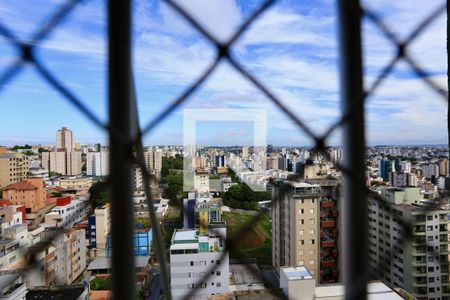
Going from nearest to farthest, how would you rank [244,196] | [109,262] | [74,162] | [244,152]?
[109,262], [244,196], [244,152], [74,162]

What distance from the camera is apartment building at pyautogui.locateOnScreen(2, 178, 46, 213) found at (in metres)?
1.69

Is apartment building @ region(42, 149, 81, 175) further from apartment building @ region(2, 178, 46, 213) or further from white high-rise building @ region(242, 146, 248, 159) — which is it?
white high-rise building @ region(242, 146, 248, 159)

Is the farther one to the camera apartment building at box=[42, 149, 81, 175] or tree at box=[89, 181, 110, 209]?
apartment building at box=[42, 149, 81, 175]

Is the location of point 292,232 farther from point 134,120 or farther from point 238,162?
point 134,120

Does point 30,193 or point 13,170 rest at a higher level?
point 13,170

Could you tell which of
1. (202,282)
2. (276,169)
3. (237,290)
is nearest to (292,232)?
(237,290)

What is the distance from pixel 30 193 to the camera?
6.22ft

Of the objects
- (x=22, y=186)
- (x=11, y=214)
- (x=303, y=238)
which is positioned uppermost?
(x=22, y=186)

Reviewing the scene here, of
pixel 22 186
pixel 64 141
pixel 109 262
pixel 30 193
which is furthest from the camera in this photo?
pixel 30 193

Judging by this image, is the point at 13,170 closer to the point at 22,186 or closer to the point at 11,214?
the point at 22,186

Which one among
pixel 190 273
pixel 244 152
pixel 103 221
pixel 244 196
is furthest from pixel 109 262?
pixel 190 273

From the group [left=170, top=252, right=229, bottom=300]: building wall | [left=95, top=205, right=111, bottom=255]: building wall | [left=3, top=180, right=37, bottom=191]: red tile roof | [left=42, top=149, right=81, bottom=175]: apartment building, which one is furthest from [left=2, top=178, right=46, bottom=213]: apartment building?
[left=95, top=205, right=111, bottom=255]: building wall

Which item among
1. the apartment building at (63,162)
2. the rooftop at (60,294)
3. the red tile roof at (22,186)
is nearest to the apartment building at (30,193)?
the red tile roof at (22,186)

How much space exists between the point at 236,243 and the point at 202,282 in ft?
0.18
